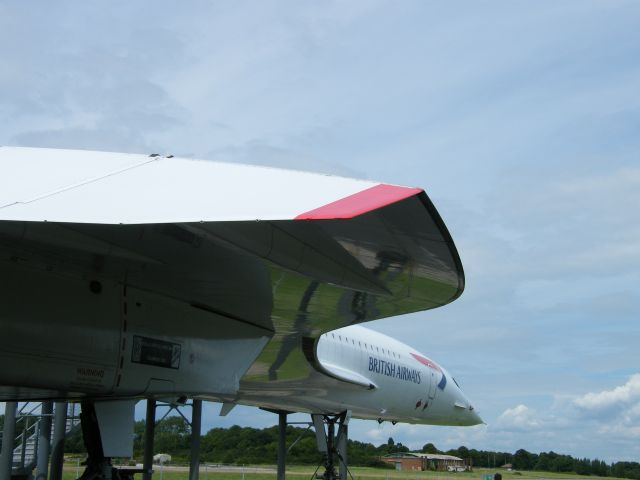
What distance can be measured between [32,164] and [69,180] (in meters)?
0.79

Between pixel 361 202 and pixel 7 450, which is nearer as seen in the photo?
pixel 361 202

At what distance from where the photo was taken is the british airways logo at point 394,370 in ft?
55.1

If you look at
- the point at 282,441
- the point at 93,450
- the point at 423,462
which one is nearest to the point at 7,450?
the point at 93,450

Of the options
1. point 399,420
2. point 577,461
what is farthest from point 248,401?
point 577,461

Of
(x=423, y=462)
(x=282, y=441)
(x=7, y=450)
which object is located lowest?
(x=423, y=462)

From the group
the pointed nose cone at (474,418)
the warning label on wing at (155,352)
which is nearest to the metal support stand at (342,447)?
the pointed nose cone at (474,418)

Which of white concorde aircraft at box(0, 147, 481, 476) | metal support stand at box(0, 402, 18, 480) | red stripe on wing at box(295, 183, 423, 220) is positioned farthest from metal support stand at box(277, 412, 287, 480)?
red stripe on wing at box(295, 183, 423, 220)

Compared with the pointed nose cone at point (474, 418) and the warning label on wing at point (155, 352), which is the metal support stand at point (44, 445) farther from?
the pointed nose cone at point (474, 418)

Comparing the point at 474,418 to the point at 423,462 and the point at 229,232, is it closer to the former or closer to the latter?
the point at 229,232

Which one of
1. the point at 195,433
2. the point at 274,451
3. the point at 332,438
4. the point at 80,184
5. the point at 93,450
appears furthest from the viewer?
the point at 274,451

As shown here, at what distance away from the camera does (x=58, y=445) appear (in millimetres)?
13625

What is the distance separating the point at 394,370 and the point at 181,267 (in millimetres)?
10719

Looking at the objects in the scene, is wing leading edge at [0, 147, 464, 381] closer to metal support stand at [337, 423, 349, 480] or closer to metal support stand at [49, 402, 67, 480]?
metal support stand at [49, 402, 67, 480]

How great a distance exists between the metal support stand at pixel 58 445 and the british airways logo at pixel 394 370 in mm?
6229
